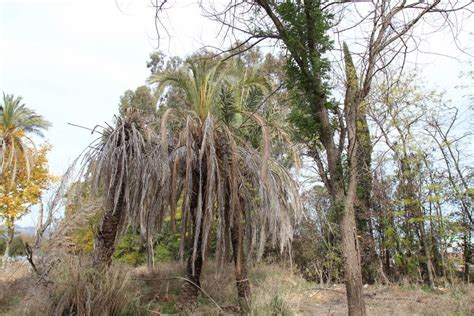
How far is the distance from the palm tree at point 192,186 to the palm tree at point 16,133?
11.4m

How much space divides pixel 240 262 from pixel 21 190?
14.8 meters

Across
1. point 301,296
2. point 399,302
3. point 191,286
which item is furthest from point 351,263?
point 399,302

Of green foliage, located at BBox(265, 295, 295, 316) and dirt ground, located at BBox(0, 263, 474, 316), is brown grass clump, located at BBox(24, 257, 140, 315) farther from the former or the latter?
green foliage, located at BBox(265, 295, 295, 316)

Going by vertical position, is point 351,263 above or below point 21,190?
below

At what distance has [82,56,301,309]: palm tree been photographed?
5852 mm

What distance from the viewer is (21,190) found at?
16828 mm

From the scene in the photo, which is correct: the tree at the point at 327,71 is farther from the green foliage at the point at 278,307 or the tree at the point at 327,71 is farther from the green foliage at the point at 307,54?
the green foliage at the point at 278,307

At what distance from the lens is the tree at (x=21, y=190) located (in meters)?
15.9

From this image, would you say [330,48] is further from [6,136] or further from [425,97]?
[6,136]

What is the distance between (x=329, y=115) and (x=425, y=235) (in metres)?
8.96

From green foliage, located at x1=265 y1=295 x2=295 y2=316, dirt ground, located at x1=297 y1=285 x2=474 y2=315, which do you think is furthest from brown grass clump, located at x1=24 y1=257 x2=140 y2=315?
dirt ground, located at x1=297 y1=285 x2=474 y2=315

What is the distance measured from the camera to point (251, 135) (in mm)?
7875

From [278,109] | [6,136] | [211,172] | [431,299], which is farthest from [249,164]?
[6,136]

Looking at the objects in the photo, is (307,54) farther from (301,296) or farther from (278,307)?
(301,296)
